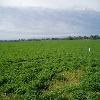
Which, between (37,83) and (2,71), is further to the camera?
(2,71)

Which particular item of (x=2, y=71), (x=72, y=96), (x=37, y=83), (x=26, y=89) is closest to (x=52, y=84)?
(x=37, y=83)

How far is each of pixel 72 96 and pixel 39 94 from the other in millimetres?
1297

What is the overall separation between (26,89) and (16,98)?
84cm

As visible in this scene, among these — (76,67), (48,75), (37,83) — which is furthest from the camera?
(76,67)

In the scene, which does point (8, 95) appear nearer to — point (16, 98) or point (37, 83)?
point (16, 98)

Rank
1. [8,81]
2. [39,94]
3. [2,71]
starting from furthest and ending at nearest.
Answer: [2,71] < [8,81] < [39,94]

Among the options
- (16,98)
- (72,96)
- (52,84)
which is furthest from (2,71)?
(72,96)

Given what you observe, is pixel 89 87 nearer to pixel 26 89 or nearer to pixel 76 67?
pixel 26 89

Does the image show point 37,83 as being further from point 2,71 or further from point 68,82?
point 2,71

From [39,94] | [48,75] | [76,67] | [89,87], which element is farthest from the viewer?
[76,67]

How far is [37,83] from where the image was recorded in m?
12.5

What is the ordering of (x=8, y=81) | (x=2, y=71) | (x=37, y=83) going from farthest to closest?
(x=2, y=71) < (x=8, y=81) < (x=37, y=83)

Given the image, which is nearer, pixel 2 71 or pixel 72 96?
pixel 72 96

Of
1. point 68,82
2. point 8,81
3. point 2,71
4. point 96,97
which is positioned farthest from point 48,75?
point 96,97
